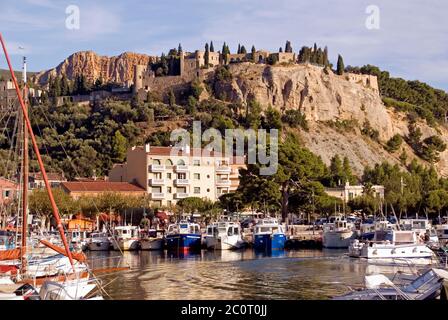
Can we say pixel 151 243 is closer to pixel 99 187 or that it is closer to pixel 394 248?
pixel 394 248

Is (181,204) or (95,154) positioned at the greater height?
(95,154)

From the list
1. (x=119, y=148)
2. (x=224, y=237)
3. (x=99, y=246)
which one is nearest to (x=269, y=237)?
(x=224, y=237)

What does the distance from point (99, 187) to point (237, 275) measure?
140ft

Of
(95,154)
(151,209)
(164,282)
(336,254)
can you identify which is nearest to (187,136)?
(95,154)

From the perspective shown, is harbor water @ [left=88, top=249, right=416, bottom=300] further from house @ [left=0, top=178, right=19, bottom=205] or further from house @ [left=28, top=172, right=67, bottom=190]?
house @ [left=28, top=172, right=67, bottom=190]

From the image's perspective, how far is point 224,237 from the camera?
175 ft

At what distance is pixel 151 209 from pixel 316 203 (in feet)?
53.3

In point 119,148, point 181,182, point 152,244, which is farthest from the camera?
point 119,148

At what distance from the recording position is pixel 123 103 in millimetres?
119750

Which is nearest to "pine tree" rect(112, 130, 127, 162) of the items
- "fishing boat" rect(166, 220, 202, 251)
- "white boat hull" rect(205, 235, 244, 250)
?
"fishing boat" rect(166, 220, 202, 251)

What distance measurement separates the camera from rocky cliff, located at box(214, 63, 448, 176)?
120 m

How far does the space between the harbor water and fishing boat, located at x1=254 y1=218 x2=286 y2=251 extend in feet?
10.6

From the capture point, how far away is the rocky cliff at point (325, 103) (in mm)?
120000
